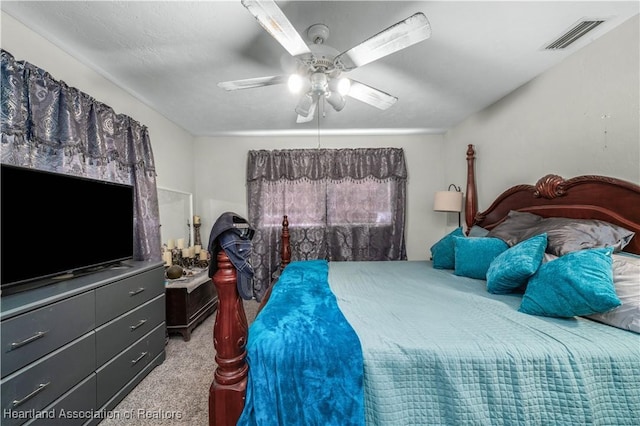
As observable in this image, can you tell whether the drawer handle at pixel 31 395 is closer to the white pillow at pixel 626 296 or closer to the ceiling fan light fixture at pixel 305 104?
the ceiling fan light fixture at pixel 305 104

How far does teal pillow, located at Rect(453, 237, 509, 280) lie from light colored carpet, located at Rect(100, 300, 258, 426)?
6.92 feet

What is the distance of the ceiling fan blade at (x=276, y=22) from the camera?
105 centimetres

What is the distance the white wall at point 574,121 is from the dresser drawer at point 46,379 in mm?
3371

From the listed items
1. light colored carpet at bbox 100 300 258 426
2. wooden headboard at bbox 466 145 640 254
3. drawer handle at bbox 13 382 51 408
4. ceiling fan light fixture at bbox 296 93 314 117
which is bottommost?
light colored carpet at bbox 100 300 258 426

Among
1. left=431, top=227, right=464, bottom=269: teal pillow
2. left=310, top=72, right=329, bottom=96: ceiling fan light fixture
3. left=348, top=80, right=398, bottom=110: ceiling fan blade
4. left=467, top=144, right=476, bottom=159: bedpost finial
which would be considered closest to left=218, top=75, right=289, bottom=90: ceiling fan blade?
left=310, top=72, right=329, bottom=96: ceiling fan light fixture

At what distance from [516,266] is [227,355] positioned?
164 centimetres

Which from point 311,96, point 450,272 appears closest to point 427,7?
point 311,96

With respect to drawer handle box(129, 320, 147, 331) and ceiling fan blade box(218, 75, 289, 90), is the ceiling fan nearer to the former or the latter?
ceiling fan blade box(218, 75, 289, 90)

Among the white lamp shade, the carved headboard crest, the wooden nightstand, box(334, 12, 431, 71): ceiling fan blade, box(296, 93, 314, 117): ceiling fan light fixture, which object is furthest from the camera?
the white lamp shade

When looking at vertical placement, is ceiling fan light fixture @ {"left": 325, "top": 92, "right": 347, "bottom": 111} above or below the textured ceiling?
below

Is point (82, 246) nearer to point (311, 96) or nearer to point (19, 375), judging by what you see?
point (19, 375)

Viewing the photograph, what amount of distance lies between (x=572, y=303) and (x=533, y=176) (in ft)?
5.04

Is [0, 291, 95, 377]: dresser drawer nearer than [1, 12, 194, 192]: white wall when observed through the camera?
Yes

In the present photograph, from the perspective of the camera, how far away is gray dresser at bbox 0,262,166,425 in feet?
Answer: 3.59
